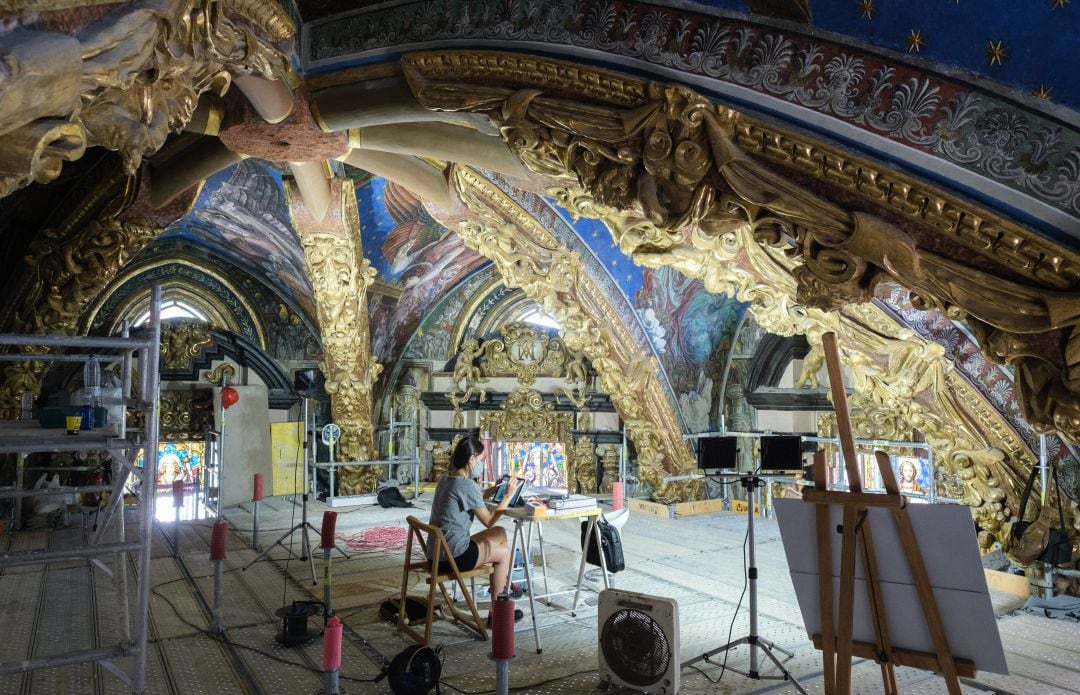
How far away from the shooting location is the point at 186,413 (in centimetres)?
1164

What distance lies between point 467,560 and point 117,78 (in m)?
3.48

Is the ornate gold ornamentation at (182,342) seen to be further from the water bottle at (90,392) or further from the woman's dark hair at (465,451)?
the woman's dark hair at (465,451)

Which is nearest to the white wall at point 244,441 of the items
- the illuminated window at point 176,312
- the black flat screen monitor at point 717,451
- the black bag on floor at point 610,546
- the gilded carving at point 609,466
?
the illuminated window at point 176,312


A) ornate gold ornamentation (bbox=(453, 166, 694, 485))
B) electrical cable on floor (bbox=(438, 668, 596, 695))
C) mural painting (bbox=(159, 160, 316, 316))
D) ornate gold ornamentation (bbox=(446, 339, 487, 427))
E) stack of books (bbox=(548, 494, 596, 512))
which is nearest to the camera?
electrical cable on floor (bbox=(438, 668, 596, 695))

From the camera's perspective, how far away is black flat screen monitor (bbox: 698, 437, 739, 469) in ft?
14.3

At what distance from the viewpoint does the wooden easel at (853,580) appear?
271 centimetres

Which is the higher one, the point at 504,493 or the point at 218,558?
the point at 504,493

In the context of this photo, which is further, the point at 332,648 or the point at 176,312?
the point at 176,312

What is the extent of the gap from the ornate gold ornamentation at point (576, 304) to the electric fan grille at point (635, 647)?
4.79 meters

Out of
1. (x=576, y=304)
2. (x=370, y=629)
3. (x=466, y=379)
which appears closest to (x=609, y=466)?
(x=466, y=379)

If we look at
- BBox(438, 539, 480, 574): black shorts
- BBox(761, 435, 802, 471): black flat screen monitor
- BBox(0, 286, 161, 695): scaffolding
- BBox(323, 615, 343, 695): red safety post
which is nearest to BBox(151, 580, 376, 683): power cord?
BBox(0, 286, 161, 695): scaffolding

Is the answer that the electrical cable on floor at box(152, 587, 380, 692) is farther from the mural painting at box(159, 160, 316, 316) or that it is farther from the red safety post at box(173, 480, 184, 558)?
the mural painting at box(159, 160, 316, 316)

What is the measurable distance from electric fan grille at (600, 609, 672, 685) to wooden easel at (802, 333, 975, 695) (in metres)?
0.91

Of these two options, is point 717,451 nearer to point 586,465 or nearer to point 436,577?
point 436,577
